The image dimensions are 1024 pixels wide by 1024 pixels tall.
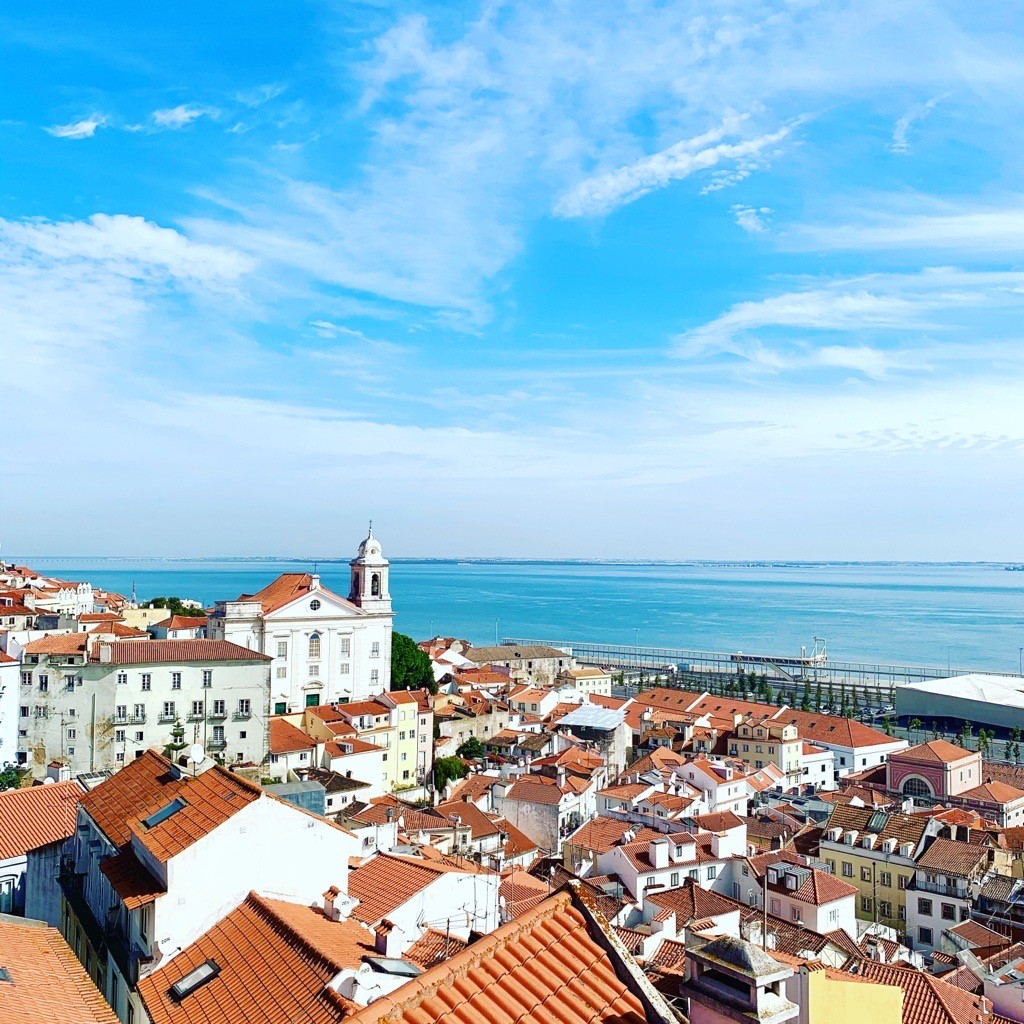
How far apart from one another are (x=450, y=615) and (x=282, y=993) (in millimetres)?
149767

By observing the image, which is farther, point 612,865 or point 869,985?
point 612,865

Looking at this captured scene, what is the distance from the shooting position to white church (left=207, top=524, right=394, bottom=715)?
143 feet

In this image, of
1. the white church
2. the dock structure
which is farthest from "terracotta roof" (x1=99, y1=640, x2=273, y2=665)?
the dock structure

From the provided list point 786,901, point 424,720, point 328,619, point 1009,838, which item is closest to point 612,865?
point 786,901

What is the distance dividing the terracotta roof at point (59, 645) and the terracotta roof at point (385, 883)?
2166 centimetres

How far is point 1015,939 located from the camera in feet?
72.0

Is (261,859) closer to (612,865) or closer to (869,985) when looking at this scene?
(869,985)

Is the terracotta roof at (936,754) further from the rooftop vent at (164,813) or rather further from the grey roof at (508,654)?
the grey roof at (508,654)

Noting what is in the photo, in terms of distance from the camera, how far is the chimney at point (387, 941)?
27.0 feet

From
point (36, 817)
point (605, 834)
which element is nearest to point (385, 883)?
point (36, 817)

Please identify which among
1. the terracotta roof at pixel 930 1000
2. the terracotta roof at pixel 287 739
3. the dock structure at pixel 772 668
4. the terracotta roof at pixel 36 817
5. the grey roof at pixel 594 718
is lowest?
the dock structure at pixel 772 668

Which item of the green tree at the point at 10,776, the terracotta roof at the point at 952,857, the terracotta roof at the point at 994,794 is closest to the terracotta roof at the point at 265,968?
the green tree at the point at 10,776

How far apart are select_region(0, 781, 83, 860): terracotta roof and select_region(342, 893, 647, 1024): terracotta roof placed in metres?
10.5

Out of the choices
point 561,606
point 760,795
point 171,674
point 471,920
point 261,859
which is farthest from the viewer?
point 561,606
